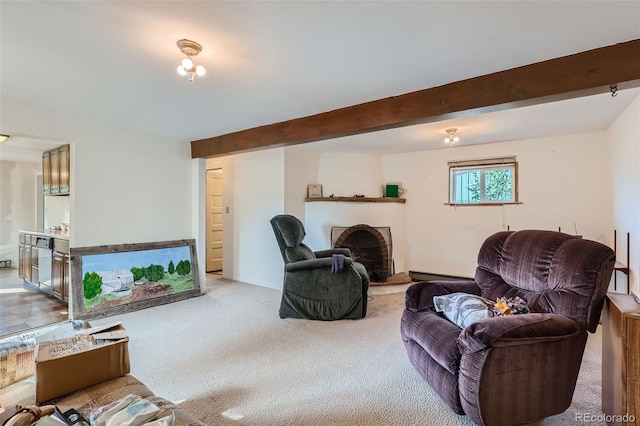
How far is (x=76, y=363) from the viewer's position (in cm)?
136

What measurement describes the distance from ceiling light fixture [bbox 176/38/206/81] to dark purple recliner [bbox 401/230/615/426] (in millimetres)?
2186

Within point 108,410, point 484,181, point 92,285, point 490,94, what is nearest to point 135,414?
point 108,410

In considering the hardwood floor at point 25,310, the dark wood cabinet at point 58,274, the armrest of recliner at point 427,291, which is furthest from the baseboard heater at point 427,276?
the dark wood cabinet at point 58,274

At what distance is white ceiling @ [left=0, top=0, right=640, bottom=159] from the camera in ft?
5.00

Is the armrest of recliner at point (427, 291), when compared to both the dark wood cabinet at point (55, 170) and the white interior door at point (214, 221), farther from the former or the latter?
the white interior door at point (214, 221)

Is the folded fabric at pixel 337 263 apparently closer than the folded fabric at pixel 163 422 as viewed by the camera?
No

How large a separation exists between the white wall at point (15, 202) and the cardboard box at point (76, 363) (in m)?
6.17

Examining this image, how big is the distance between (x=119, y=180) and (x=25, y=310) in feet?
6.09

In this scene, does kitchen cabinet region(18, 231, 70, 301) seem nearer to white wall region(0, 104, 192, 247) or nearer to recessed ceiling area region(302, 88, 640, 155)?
white wall region(0, 104, 192, 247)

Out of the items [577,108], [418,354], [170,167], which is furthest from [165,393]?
[577,108]

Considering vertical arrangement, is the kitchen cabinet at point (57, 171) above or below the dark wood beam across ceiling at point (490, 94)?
below

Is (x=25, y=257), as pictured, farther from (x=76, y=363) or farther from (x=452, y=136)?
(x=452, y=136)

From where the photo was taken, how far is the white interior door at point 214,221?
595 centimetres

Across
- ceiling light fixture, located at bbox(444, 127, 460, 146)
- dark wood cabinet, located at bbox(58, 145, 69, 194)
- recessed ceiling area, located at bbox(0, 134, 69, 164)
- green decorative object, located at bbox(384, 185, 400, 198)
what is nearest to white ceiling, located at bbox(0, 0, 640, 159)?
dark wood cabinet, located at bbox(58, 145, 69, 194)
